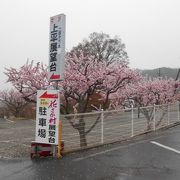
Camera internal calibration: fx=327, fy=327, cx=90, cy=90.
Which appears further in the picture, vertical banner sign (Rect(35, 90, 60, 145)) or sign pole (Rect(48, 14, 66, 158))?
sign pole (Rect(48, 14, 66, 158))

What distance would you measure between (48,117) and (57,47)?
187 centimetres

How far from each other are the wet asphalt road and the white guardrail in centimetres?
113

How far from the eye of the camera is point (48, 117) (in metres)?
8.55

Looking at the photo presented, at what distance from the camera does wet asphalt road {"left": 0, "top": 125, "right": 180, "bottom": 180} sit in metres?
6.77

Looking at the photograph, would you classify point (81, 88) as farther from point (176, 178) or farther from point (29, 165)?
point (176, 178)

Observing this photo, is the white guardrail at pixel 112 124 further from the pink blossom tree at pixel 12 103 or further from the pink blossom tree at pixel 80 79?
the pink blossom tree at pixel 12 103

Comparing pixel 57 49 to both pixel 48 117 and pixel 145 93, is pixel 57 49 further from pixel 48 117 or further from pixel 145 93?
pixel 145 93

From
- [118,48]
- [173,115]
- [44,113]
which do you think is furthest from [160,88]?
[118,48]

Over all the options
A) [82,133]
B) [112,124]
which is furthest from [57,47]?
[112,124]

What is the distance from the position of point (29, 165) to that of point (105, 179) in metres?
2.14

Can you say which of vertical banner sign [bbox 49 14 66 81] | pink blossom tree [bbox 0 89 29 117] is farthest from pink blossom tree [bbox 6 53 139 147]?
pink blossom tree [bbox 0 89 29 117]

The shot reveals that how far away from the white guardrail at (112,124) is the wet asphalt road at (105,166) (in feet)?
3.71

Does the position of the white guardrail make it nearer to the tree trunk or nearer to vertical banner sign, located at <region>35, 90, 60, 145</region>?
the tree trunk

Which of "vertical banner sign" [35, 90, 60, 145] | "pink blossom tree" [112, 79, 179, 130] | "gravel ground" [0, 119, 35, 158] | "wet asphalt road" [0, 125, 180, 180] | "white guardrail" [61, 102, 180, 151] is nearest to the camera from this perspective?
"wet asphalt road" [0, 125, 180, 180]
